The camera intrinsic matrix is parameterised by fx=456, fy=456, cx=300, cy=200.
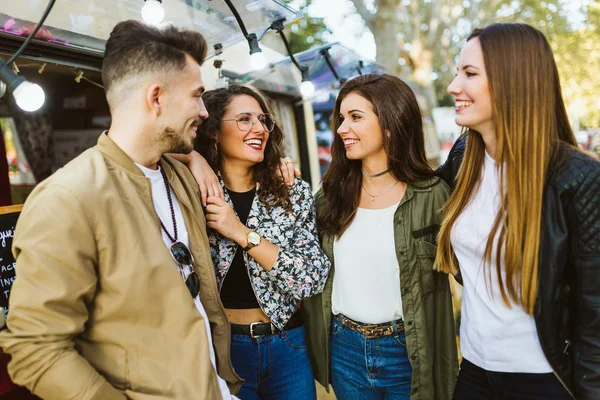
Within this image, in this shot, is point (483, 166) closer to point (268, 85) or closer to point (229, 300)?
point (229, 300)

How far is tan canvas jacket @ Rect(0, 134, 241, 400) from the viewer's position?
1.31 metres

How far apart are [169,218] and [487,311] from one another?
1.39 m

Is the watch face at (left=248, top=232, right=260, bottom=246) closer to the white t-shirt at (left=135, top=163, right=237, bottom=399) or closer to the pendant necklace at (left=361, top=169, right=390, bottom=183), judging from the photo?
the white t-shirt at (left=135, top=163, right=237, bottom=399)

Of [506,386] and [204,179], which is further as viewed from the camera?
[204,179]

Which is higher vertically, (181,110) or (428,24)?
(428,24)

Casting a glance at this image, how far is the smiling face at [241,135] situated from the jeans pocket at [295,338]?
3.06 feet

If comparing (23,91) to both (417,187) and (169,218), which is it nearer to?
(169,218)

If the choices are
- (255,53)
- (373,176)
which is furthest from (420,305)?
(255,53)

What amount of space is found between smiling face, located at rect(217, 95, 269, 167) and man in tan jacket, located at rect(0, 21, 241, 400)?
62 centimetres

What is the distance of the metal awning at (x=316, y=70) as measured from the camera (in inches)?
187

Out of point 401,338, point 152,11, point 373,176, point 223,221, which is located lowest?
point 401,338

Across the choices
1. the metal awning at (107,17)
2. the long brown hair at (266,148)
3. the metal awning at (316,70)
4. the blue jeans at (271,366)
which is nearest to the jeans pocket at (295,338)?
the blue jeans at (271,366)

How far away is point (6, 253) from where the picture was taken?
7.25 feet

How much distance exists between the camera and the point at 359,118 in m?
2.63
